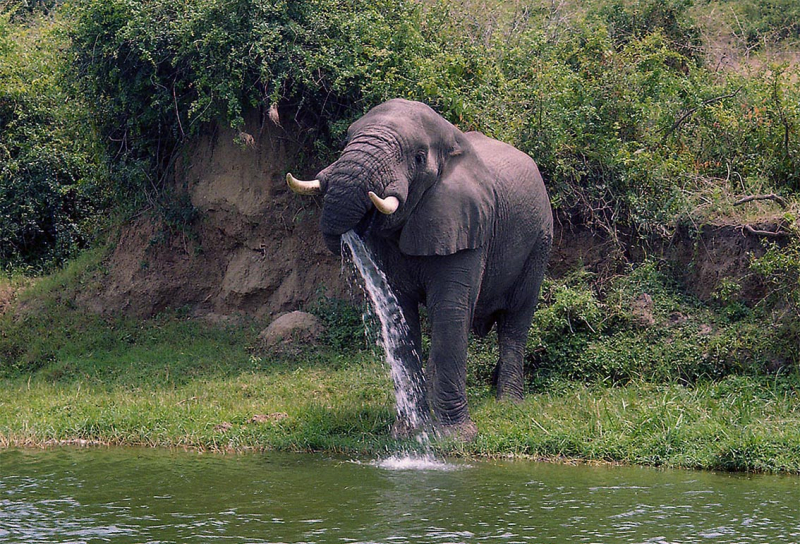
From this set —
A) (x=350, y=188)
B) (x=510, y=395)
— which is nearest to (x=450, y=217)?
(x=350, y=188)

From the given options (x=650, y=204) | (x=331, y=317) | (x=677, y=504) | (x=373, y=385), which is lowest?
(x=677, y=504)

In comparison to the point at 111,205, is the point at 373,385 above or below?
below

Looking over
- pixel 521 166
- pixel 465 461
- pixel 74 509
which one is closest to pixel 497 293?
pixel 521 166

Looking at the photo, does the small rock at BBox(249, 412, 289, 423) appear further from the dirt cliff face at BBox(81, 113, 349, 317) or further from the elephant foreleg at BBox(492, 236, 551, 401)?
the dirt cliff face at BBox(81, 113, 349, 317)

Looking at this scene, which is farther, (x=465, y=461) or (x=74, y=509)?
(x=465, y=461)

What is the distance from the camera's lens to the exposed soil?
1380 cm

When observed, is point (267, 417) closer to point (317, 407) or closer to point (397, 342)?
point (317, 407)

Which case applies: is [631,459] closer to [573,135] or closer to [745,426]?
[745,426]

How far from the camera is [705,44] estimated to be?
1781 centimetres

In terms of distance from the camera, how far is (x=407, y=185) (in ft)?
30.5

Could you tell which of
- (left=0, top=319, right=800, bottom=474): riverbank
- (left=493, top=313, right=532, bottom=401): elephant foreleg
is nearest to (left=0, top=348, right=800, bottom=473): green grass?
(left=0, top=319, right=800, bottom=474): riverbank

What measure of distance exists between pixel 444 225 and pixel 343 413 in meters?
2.19

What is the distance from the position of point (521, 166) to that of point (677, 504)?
449cm

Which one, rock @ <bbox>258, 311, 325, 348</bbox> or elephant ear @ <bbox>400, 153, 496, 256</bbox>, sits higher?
elephant ear @ <bbox>400, 153, 496, 256</bbox>
